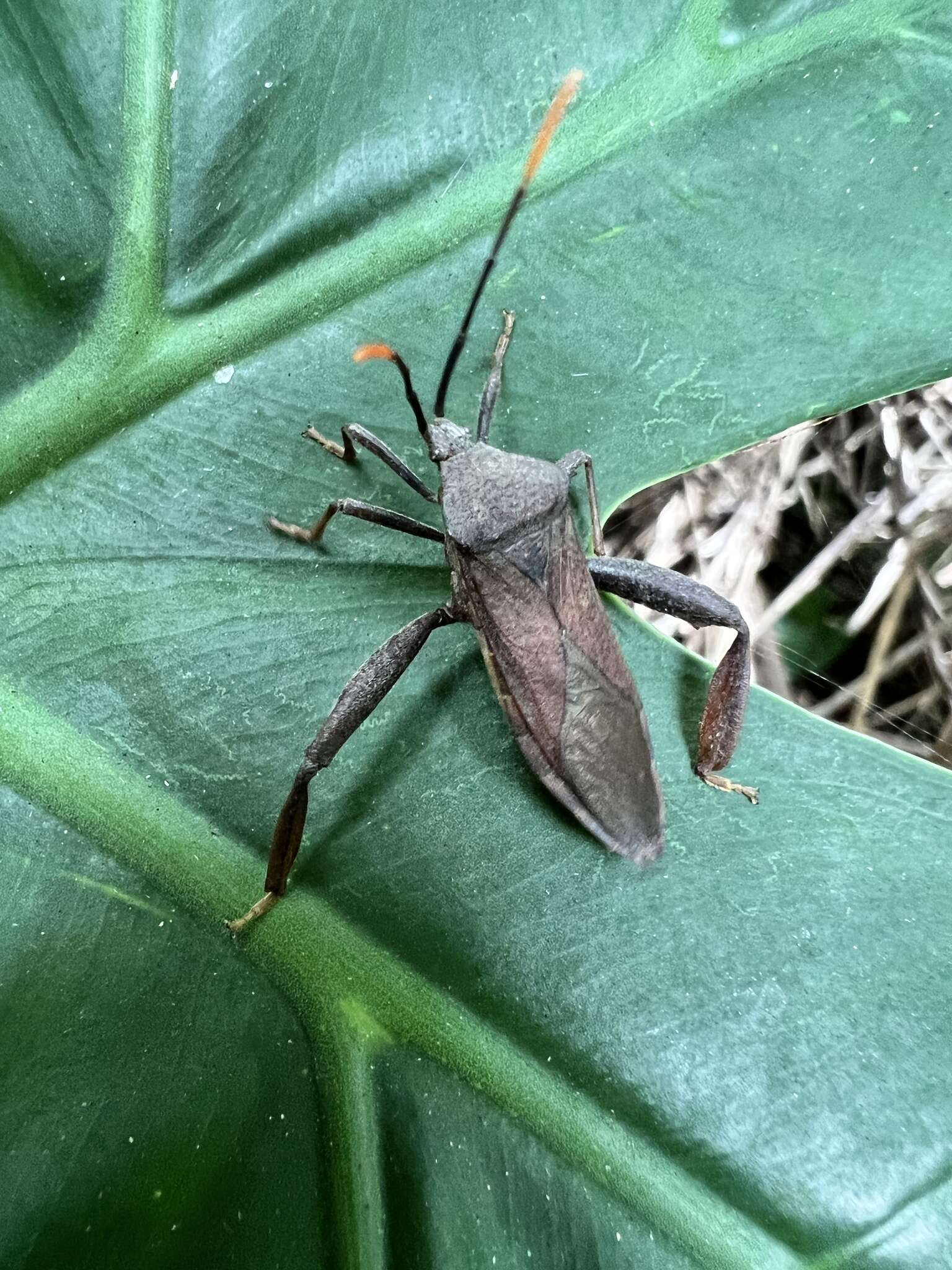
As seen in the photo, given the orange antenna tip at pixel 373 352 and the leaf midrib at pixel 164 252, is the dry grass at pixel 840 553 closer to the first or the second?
the leaf midrib at pixel 164 252

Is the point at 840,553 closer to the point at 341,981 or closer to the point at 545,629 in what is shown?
the point at 545,629

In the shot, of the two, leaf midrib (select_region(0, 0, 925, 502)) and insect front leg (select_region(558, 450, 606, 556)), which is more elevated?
leaf midrib (select_region(0, 0, 925, 502))

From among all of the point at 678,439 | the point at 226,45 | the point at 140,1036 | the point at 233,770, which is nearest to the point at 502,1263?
the point at 140,1036

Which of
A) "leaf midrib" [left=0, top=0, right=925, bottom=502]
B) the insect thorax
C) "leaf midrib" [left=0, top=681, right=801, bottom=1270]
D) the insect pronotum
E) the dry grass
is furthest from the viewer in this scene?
the dry grass

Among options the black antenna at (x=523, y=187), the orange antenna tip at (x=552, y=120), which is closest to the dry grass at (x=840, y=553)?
the black antenna at (x=523, y=187)

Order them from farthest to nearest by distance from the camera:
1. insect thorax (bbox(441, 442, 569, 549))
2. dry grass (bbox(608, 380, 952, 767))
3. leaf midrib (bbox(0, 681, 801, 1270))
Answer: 1. dry grass (bbox(608, 380, 952, 767))
2. insect thorax (bbox(441, 442, 569, 549))
3. leaf midrib (bbox(0, 681, 801, 1270))

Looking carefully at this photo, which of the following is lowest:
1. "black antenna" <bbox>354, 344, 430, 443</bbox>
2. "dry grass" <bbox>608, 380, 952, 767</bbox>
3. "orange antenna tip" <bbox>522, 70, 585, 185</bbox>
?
"dry grass" <bbox>608, 380, 952, 767</bbox>

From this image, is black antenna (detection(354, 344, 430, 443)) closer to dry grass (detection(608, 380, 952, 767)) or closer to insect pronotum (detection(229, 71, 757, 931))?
insect pronotum (detection(229, 71, 757, 931))

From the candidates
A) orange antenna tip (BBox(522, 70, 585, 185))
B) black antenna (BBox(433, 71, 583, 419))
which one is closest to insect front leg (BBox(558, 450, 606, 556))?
black antenna (BBox(433, 71, 583, 419))

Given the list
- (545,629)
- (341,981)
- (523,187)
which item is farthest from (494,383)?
(341,981)
